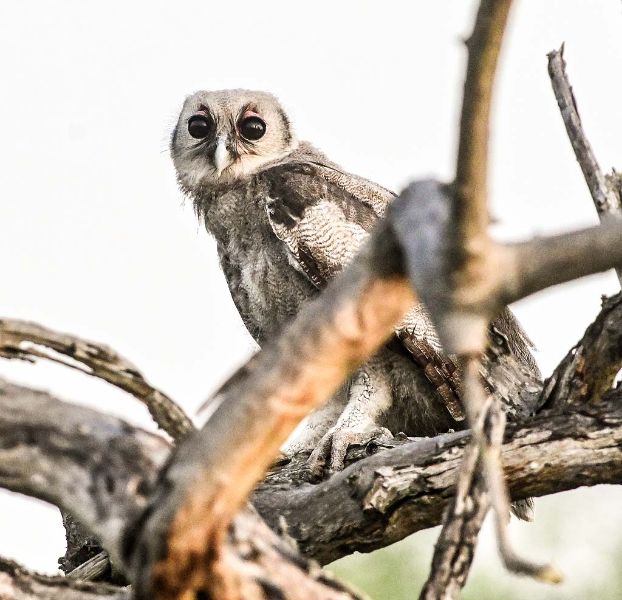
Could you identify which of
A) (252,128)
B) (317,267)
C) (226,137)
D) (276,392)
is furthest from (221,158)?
(276,392)

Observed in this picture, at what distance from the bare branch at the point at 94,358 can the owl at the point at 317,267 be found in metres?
2.33

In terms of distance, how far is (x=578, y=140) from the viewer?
13.9 ft

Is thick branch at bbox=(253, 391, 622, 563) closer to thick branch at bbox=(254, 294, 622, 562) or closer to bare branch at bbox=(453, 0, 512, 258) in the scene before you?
thick branch at bbox=(254, 294, 622, 562)

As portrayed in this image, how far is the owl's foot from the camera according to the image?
17.0 feet

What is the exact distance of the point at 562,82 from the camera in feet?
14.0

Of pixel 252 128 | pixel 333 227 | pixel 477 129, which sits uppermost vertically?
pixel 252 128

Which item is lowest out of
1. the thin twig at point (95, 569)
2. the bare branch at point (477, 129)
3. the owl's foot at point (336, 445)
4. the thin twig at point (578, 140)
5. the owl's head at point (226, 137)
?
the bare branch at point (477, 129)

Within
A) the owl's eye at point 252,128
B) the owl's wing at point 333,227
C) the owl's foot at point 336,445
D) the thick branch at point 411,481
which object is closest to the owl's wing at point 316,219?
A: the owl's wing at point 333,227

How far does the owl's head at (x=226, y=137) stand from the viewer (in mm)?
7188

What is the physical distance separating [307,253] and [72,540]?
2.11m

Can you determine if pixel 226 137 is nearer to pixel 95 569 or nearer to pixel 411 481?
pixel 95 569

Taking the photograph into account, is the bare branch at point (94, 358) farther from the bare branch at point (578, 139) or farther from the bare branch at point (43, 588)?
the bare branch at point (578, 139)

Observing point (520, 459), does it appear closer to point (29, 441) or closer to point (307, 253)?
point (29, 441)

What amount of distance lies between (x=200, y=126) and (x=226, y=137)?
0.27m
